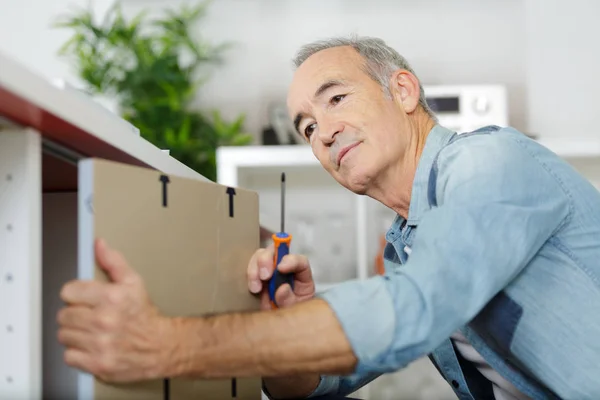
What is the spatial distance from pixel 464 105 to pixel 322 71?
1.67 meters

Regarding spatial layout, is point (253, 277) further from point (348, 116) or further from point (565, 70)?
point (565, 70)

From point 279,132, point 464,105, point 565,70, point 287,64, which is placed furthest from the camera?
point 287,64

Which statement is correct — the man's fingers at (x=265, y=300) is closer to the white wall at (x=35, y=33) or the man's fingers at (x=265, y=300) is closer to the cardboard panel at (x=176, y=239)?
the cardboard panel at (x=176, y=239)

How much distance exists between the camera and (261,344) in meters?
0.65

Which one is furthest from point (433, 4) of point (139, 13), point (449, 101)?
point (139, 13)

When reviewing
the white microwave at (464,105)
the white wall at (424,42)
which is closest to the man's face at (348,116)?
the white microwave at (464,105)

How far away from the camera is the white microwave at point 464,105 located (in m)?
2.72

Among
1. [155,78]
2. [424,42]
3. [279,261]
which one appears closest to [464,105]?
[424,42]

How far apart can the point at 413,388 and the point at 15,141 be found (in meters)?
2.63

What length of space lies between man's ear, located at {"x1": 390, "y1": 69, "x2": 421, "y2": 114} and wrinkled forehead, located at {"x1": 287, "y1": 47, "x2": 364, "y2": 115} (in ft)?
0.23

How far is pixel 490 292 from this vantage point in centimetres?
74

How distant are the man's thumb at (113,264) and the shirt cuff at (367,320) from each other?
0.20 meters

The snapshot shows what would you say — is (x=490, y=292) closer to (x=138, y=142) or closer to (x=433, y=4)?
(x=138, y=142)

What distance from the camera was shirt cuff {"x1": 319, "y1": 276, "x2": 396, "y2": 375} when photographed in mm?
669
